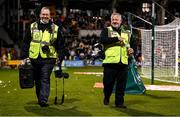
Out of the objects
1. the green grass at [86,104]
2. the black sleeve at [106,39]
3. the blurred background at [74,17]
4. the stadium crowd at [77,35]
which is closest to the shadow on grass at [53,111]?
the green grass at [86,104]

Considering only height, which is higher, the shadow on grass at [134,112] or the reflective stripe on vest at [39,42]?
the reflective stripe on vest at [39,42]

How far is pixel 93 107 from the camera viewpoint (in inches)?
419

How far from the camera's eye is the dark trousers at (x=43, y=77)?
34.0 ft

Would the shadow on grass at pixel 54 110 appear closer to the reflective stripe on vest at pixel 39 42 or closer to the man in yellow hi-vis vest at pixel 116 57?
the man in yellow hi-vis vest at pixel 116 57

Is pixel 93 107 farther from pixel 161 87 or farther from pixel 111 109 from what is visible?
pixel 161 87

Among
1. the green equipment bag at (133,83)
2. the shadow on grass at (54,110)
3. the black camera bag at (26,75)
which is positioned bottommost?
the shadow on grass at (54,110)

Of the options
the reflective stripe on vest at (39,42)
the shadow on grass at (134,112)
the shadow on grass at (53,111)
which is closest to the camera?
the shadow on grass at (53,111)

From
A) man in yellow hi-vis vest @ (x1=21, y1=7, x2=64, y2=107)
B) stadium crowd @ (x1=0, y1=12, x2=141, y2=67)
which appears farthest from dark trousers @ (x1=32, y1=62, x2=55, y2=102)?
stadium crowd @ (x1=0, y1=12, x2=141, y2=67)

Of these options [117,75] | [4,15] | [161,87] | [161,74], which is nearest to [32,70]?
[117,75]

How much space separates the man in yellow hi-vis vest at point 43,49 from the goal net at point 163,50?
36.1 feet

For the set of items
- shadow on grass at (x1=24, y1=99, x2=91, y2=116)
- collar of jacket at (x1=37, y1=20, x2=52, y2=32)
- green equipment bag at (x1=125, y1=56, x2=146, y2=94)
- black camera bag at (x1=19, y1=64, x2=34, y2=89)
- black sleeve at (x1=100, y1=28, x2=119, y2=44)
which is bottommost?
shadow on grass at (x1=24, y1=99, x2=91, y2=116)

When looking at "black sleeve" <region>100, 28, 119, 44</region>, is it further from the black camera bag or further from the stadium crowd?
the stadium crowd

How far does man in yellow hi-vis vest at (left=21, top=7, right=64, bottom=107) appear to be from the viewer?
10.4 m

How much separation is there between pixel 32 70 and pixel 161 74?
447 inches
